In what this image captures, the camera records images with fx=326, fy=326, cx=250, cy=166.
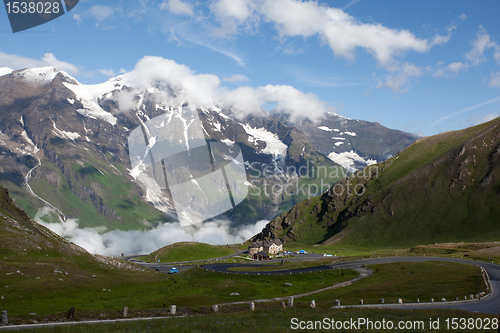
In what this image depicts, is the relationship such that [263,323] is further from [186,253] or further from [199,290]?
[186,253]

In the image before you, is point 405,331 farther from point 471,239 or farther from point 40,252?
point 471,239

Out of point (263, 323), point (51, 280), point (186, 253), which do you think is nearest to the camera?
point (263, 323)

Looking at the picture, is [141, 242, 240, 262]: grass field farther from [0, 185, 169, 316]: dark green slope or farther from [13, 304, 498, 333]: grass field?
[13, 304, 498, 333]: grass field

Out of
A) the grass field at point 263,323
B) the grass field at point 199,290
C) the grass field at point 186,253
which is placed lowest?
the grass field at point 186,253

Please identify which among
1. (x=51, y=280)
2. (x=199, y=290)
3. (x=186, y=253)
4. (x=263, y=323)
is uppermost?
(x=263, y=323)

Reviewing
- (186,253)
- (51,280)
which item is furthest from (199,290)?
(186,253)

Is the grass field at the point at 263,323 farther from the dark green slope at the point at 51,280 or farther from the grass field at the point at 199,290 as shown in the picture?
the dark green slope at the point at 51,280

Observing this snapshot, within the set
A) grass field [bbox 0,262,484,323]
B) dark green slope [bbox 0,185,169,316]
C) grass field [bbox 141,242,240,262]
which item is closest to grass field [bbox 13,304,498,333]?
grass field [bbox 0,262,484,323]

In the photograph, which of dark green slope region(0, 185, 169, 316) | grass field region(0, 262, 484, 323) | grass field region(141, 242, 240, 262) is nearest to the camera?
grass field region(0, 262, 484, 323)

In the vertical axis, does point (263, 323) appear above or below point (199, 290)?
above

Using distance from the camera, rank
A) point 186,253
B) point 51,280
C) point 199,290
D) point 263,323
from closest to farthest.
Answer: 1. point 263,323
2. point 51,280
3. point 199,290
4. point 186,253

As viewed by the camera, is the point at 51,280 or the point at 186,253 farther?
the point at 186,253

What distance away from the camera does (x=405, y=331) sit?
2136 centimetres

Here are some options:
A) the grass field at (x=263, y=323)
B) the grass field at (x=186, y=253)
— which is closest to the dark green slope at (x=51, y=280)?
the grass field at (x=263, y=323)
